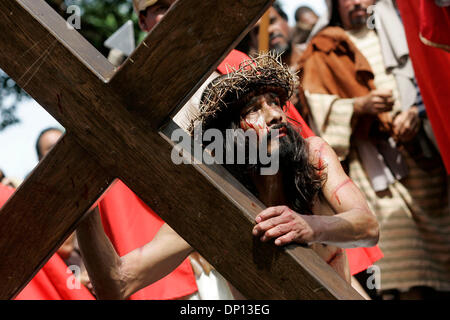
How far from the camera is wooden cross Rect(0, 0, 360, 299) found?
1768 millimetres

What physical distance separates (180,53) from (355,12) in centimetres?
298

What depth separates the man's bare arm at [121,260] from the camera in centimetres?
217

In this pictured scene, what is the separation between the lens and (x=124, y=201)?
11.7 feet

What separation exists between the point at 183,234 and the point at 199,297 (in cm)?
199

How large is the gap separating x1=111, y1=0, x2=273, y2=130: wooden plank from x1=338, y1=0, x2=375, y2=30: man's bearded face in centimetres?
294

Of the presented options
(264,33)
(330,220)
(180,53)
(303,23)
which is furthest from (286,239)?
→ (303,23)

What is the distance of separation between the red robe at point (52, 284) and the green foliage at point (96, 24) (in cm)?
613

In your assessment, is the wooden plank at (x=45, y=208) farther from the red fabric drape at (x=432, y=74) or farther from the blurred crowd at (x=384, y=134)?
the red fabric drape at (x=432, y=74)

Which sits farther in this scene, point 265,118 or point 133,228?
point 133,228

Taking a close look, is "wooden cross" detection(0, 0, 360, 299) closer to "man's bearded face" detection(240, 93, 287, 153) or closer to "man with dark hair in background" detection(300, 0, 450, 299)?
"man's bearded face" detection(240, 93, 287, 153)

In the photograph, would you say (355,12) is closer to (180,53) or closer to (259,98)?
(259,98)

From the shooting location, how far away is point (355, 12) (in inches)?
179

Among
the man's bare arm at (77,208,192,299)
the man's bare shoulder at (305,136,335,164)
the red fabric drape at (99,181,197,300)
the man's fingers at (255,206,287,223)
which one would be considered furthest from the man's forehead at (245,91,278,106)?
the red fabric drape at (99,181,197,300)
